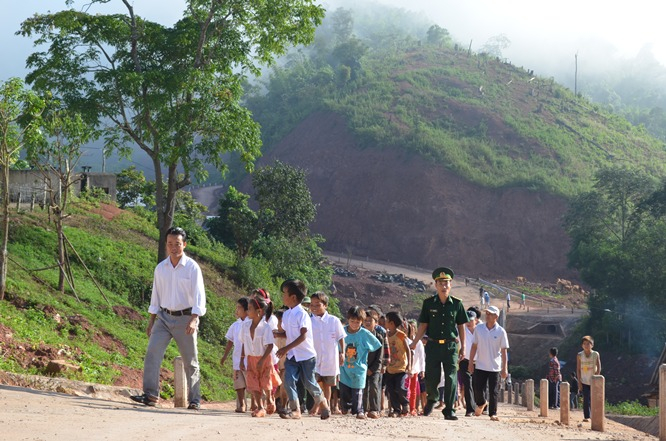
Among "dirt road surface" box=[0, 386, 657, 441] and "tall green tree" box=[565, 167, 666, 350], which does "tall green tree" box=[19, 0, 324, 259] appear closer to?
"dirt road surface" box=[0, 386, 657, 441]

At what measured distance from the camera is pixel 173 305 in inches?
416

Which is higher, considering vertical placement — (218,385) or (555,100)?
(555,100)

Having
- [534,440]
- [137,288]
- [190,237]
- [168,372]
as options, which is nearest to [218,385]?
[168,372]

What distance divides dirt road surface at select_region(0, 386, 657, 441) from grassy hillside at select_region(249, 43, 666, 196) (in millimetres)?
73798

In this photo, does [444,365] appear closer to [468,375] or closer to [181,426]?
[468,375]

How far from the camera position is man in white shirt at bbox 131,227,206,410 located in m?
10.5

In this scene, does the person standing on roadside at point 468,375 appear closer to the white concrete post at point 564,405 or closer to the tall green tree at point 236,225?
the white concrete post at point 564,405

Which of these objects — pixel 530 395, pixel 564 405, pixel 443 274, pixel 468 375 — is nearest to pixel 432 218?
pixel 530 395

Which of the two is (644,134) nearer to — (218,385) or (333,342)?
(218,385)

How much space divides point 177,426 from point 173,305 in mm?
1972

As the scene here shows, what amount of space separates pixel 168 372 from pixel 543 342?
124ft

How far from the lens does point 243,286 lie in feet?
105

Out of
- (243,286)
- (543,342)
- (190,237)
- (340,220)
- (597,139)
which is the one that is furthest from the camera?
(597,139)

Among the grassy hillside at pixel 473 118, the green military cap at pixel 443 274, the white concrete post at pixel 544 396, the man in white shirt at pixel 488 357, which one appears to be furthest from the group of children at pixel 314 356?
the grassy hillside at pixel 473 118
